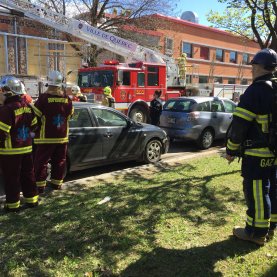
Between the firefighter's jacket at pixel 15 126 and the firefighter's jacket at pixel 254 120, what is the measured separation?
2668 mm

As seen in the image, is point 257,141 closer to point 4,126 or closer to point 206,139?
point 4,126

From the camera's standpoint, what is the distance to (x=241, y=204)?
5.09 meters

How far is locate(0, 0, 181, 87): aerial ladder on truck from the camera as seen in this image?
14188 mm

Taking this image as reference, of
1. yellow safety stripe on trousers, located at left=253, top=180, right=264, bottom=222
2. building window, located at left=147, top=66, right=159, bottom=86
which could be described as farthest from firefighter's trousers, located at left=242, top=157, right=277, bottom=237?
building window, located at left=147, top=66, right=159, bottom=86

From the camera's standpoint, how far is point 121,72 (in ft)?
42.0

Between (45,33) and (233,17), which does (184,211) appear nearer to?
(233,17)

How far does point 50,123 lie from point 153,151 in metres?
3.04

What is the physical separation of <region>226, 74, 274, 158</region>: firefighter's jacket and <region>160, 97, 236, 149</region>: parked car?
6140 millimetres

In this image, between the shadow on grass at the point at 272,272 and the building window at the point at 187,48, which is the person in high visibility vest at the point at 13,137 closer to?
the shadow on grass at the point at 272,272

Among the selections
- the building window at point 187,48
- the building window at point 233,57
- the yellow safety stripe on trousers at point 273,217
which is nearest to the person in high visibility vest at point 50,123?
the yellow safety stripe on trousers at point 273,217

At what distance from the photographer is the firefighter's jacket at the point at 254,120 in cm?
351

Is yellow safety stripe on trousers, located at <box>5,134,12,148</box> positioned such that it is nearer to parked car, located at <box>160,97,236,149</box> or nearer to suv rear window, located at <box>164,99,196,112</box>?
parked car, located at <box>160,97,236,149</box>

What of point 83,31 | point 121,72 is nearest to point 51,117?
point 121,72

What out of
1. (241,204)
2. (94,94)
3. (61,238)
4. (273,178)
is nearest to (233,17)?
(94,94)
